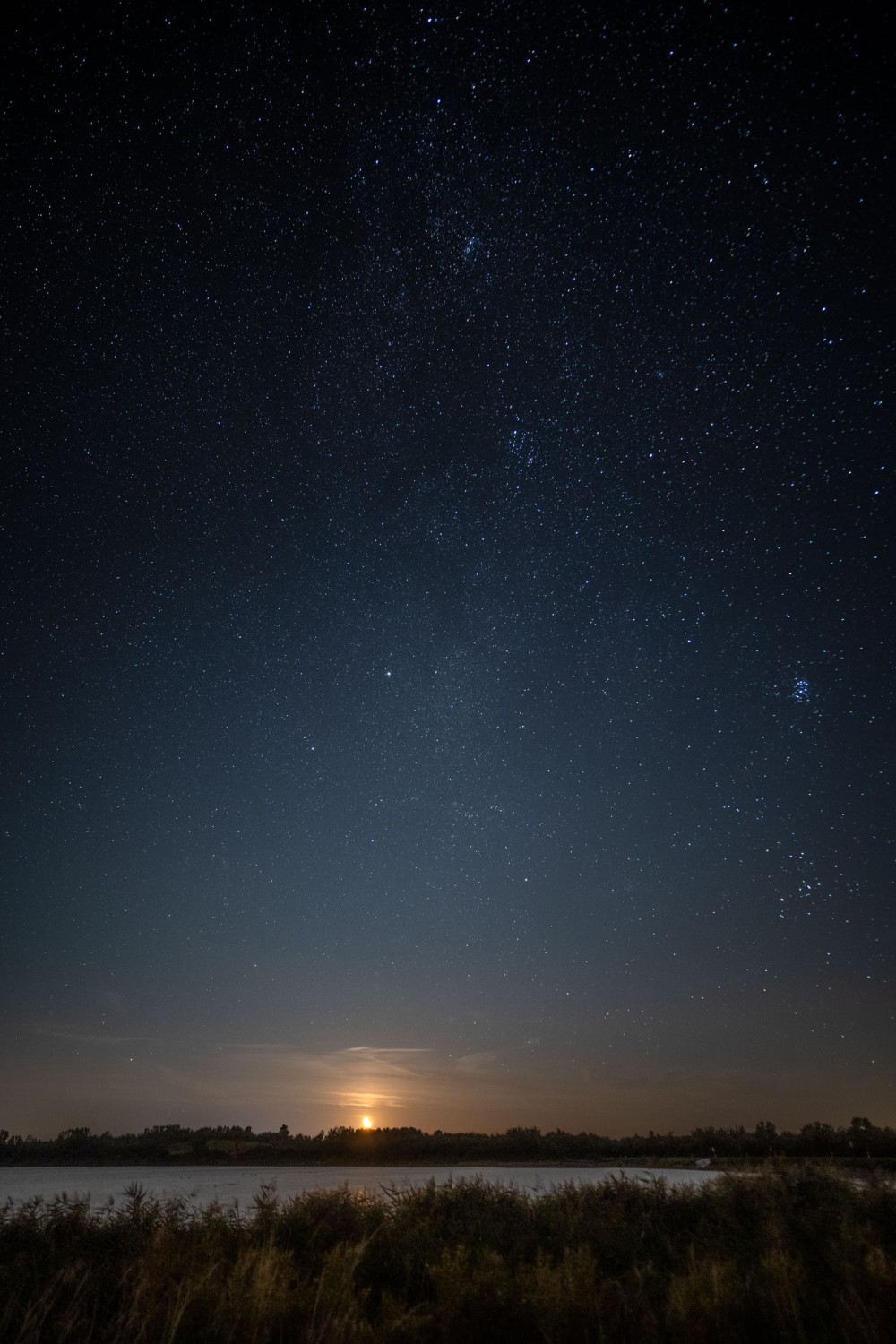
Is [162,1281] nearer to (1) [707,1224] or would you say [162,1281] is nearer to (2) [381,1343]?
(2) [381,1343]

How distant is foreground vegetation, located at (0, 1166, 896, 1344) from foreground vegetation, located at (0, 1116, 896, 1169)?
35985 millimetres

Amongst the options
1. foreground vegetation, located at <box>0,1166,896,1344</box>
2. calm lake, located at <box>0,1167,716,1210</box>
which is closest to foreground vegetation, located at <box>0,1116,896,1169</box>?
calm lake, located at <box>0,1167,716,1210</box>

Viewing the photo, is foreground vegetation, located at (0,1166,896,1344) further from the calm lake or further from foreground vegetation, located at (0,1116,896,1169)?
foreground vegetation, located at (0,1116,896,1169)

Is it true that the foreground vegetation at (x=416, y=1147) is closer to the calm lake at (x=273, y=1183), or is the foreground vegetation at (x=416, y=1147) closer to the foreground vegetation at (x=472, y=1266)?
the calm lake at (x=273, y=1183)

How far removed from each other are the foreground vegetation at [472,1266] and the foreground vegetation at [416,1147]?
36.0 m

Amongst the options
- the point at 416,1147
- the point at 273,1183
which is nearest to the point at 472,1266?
the point at 273,1183

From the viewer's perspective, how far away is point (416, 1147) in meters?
71.6

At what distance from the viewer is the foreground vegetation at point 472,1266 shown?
883 cm

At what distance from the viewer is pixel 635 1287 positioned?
11133 mm

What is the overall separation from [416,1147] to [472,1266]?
69883 mm

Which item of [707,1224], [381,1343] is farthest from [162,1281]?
[707,1224]

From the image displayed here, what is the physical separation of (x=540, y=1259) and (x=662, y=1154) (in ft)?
193

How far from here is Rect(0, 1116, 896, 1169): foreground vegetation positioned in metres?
49.4

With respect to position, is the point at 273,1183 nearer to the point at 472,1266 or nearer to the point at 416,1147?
the point at 472,1266
